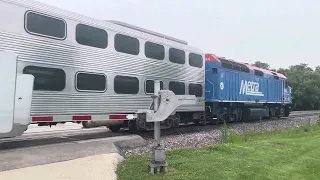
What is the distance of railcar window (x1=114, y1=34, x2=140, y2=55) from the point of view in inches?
460

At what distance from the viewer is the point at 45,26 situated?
31.4 feet

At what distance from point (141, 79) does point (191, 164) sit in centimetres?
614

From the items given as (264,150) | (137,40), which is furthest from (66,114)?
(264,150)

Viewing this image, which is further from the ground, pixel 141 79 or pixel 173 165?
pixel 141 79

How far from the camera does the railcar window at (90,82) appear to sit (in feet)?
34.0

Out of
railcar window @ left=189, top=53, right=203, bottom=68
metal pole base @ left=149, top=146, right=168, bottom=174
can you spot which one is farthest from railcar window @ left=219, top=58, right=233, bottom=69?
metal pole base @ left=149, top=146, right=168, bottom=174

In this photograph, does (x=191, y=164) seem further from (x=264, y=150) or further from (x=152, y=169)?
(x=264, y=150)

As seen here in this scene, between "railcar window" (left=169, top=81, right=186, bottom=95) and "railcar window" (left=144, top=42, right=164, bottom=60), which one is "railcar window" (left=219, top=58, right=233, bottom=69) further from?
"railcar window" (left=144, top=42, right=164, bottom=60)

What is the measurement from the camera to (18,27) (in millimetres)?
8867

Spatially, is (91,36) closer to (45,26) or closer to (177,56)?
(45,26)

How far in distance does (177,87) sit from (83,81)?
504 centimetres

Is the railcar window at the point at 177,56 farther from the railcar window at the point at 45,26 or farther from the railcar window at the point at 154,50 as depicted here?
the railcar window at the point at 45,26

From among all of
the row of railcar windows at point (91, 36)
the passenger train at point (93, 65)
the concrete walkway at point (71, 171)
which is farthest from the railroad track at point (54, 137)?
the row of railcar windows at point (91, 36)

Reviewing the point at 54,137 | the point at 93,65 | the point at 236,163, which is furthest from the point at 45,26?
the point at 236,163
